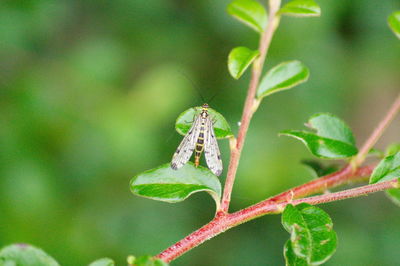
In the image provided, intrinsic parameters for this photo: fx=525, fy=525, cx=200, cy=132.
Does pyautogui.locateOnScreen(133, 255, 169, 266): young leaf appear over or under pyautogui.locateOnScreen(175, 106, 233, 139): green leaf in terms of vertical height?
under

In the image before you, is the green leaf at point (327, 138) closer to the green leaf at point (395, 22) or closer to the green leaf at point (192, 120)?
the green leaf at point (192, 120)

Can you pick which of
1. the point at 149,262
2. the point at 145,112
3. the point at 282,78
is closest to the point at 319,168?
the point at 282,78

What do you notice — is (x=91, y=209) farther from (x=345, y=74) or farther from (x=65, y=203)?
(x=345, y=74)

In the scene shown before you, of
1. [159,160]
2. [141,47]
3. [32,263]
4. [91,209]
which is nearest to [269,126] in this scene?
[159,160]

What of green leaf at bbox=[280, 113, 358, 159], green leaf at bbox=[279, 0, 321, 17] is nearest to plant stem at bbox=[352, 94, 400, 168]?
green leaf at bbox=[280, 113, 358, 159]

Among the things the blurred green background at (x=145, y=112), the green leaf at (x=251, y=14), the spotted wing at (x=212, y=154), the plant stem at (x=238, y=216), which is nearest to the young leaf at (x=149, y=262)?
the plant stem at (x=238, y=216)

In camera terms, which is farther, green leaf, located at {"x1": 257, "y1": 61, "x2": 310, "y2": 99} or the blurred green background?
the blurred green background

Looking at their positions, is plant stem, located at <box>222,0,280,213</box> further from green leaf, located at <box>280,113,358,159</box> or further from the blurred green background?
the blurred green background
